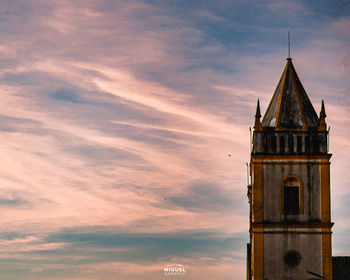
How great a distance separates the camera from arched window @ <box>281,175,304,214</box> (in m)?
49.3

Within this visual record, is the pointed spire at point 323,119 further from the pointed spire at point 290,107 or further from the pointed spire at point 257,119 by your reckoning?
the pointed spire at point 257,119

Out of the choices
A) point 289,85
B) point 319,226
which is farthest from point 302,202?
point 289,85

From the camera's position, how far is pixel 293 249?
1913 inches

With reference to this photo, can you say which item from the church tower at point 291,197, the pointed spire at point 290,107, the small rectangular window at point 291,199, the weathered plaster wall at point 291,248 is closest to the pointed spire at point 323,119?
the church tower at point 291,197

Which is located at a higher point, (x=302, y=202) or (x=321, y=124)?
(x=321, y=124)

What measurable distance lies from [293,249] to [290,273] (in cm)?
157

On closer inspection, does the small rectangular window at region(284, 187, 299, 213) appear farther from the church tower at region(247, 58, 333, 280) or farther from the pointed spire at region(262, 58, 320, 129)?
the pointed spire at region(262, 58, 320, 129)

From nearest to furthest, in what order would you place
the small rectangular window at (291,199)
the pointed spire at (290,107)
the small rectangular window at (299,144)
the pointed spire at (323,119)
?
1. the small rectangular window at (291,199)
2. the small rectangular window at (299,144)
3. the pointed spire at (323,119)
4. the pointed spire at (290,107)

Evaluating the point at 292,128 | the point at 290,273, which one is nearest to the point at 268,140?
the point at 292,128

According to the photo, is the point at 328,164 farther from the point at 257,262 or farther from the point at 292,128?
the point at 257,262

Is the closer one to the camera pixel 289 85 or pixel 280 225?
pixel 280 225

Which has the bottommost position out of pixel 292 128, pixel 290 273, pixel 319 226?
pixel 290 273

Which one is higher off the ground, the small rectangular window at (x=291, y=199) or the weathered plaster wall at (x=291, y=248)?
the small rectangular window at (x=291, y=199)

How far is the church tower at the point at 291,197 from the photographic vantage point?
159ft
